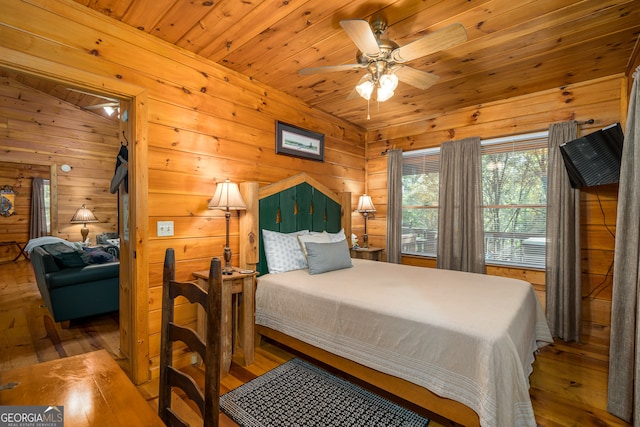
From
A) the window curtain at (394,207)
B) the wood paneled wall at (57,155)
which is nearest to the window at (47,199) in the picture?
the wood paneled wall at (57,155)

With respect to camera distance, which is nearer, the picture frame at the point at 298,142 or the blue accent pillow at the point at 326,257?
the blue accent pillow at the point at 326,257

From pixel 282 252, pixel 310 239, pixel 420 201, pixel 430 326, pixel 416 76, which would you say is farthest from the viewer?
pixel 420 201

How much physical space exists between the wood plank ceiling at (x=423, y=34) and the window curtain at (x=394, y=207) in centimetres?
125

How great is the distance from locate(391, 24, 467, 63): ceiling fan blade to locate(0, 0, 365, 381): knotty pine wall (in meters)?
1.66

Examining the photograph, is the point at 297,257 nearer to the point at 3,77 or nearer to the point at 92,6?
the point at 92,6

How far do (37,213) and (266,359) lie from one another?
24.1ft

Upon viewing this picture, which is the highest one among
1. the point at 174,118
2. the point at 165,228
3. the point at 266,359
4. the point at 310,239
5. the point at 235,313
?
the point at 174,118

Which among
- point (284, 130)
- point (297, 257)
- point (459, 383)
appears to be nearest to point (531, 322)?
point (459, 383)

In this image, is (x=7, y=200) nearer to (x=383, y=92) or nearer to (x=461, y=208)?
(x=383, y=92)

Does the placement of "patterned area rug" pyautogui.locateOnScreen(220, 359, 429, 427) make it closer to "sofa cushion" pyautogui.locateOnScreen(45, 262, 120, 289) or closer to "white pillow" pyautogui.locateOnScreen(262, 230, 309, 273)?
"white pillow" pyautogui.locateOnScreen(262, 230, 309, 273)

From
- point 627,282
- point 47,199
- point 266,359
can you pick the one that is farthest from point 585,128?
point 47,199

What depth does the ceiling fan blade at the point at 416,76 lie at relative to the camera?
83.6 inches

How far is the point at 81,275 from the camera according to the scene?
3197mm

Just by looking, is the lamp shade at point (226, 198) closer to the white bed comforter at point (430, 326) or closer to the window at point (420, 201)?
the white bed comforter at point (430, 326)
